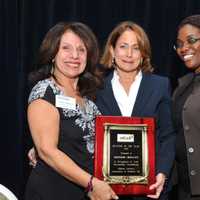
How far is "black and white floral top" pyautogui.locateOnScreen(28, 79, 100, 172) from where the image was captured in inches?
70.7

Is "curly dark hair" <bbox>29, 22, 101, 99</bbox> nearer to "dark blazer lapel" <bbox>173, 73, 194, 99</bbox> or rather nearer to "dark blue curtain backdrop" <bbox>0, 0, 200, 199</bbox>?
"dark blazer lapel" <bbox>173, 73, 194, 99</bbox>

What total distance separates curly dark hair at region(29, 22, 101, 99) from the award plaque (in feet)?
0.79

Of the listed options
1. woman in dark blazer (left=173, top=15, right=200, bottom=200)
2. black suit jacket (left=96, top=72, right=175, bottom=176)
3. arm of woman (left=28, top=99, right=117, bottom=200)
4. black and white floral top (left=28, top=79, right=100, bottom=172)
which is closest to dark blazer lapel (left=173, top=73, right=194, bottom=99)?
woman in dark blazer (left=173, top=15, right=200, bottom=200)

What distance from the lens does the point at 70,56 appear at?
1.88 meters

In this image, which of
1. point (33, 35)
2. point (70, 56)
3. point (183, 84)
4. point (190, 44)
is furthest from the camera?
point (33, 35)

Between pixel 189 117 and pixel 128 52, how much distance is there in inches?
17.0

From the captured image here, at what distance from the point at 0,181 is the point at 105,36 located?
1.25m

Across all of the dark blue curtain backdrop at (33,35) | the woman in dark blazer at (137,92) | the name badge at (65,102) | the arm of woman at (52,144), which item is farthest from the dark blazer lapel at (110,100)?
the dark blue curtain backdrop at (33,35)

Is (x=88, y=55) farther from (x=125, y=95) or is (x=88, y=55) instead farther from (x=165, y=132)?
(x=165, y=132)

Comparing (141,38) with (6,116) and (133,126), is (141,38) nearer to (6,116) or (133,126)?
(133,126)

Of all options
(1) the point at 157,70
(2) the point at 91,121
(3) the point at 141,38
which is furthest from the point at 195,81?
(1) the point at 157,70

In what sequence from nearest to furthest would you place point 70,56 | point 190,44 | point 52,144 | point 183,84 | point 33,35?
point 52,144 < point 70,56 < point 190,44 < point 183,84 < point 33,35

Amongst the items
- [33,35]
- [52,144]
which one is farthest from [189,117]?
[33,35]

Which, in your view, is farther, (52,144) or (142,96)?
(142,96)
